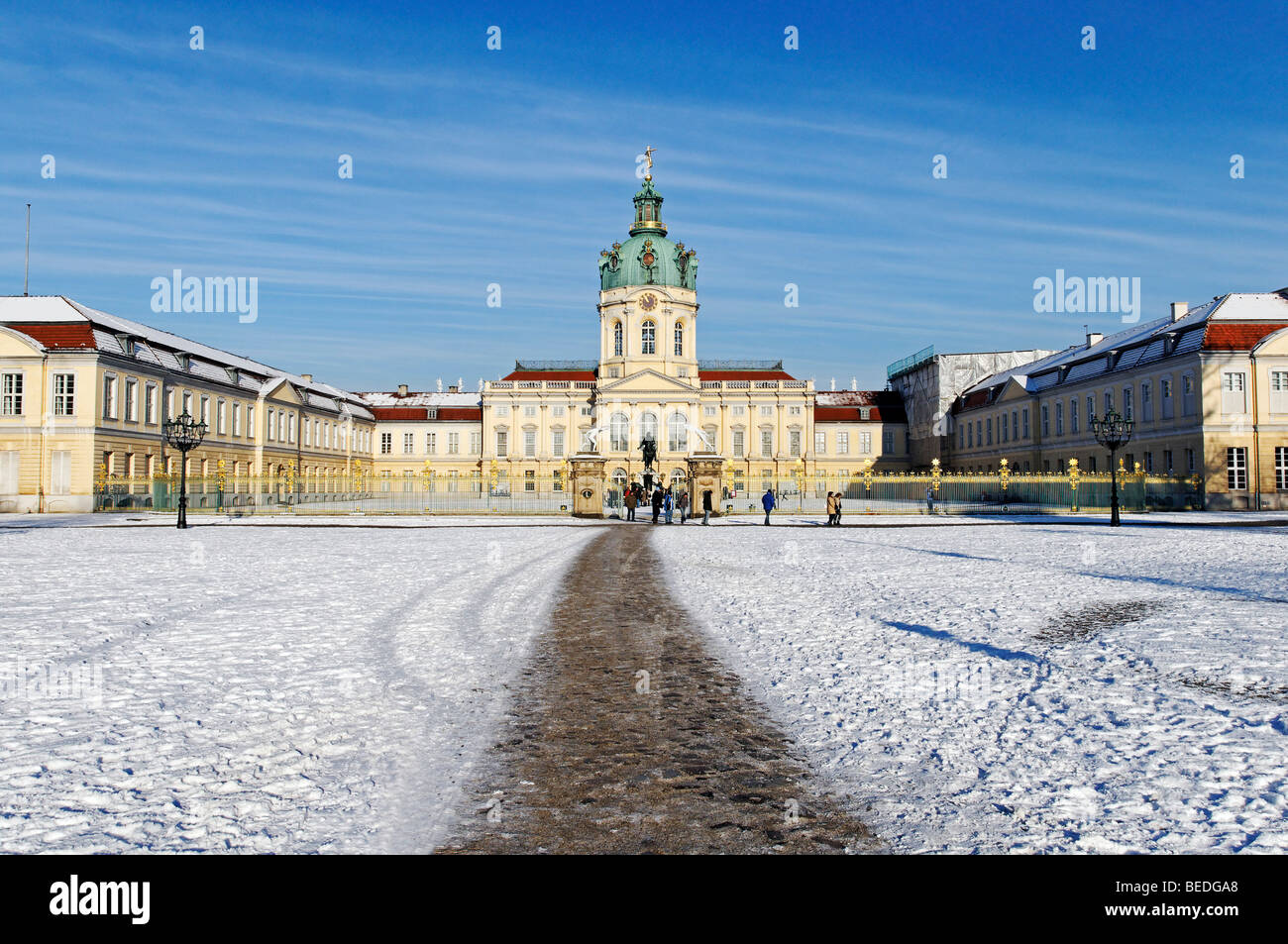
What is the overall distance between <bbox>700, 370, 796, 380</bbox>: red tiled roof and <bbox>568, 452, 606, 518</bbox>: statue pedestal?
44.5 m

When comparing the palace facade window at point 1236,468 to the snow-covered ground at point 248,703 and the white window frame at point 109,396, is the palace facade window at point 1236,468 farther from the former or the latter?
the white window frame at point 109,396

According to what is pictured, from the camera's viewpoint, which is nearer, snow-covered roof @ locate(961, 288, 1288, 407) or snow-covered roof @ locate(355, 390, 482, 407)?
snow-covered roof @ locate(961, 288, 1288, 407)

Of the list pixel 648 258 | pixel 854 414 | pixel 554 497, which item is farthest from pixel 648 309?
pixel 554 497

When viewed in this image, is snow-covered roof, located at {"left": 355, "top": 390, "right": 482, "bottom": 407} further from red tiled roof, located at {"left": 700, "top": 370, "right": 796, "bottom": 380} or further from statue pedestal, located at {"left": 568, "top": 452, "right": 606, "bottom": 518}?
statue pedestal, located at {"left": 568, "top": 452, "right": 606, "bottom": 518}

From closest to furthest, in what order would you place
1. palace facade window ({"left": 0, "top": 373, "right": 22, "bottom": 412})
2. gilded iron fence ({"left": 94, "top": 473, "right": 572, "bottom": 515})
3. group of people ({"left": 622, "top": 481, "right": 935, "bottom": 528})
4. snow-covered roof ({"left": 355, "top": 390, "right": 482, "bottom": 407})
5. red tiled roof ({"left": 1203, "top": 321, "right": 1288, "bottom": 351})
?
group of people ({"left": 622, "top": 481, "right": 935, "bottom": 528}) < red tiled roof ({"left": 1203, "top": 321, "right": 1288, "bottom": 351}) < gilded iron fence ({"left": 94, "top": 473, "right": 572, "bottom": 515}) < palace facade window ({"left": 0, "top": 373, "right": 22, "bottom": 412}) < snow-covered roof ({"left": 355, "top": 390, "right": 482, "bottom": 407})

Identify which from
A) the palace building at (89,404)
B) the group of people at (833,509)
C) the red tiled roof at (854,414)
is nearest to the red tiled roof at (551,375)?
the red tiled roof at (854,414)

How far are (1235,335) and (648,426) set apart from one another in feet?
140

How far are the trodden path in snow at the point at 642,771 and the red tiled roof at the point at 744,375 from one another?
239 ft

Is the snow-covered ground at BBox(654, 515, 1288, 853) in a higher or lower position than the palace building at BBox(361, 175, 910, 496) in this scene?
lower

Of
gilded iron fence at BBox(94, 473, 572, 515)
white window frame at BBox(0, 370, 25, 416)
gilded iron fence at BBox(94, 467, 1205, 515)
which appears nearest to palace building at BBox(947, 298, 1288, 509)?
gilded iron fence at BBox(94, 467, 1205, 515)

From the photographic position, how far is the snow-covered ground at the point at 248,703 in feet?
13.6

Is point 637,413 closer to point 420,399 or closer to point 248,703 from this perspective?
point 420,399

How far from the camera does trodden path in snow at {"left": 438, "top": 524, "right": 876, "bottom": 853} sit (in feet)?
13.0

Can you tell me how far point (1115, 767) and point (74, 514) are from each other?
45.4 m
